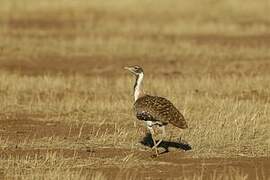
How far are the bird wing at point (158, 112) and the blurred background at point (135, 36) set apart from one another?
10.4m

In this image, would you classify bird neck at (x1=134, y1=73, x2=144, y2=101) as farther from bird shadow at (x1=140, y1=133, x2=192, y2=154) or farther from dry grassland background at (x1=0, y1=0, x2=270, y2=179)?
bird shadow at (x1=140, y1=133, x2=192, y2=154)

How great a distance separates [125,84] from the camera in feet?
66.1

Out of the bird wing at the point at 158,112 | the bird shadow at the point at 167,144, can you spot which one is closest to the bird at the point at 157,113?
the bird wing at the point at 158,112

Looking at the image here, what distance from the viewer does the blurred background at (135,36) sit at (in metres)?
24.5

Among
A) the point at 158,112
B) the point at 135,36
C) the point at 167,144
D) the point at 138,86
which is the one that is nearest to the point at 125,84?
the point at 167,144

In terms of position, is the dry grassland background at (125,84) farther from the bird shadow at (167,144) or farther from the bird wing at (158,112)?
the bird wing at (158,112)

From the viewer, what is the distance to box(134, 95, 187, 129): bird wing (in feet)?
38.2

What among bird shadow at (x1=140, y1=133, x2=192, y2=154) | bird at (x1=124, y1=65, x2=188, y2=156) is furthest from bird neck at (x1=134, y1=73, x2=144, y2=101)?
bird shadow at (x1=140, y1=133, x2=192, y2=154)

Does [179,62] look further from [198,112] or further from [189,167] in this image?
[189,167]

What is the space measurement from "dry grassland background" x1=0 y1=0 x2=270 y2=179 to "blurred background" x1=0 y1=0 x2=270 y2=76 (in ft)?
0.15

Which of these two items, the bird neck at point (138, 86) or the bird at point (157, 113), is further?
the bird neck at point (138, 86)

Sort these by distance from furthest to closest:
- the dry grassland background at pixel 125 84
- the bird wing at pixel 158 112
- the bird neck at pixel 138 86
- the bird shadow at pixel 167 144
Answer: the bird shadow at pixel 167 144 → the bird neck at pixel 138 86 → the dry grassland background at pixel 125 84 → the bird wing at pixel 158 112

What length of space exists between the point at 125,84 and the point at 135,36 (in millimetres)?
10651

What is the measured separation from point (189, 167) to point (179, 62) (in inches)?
541
